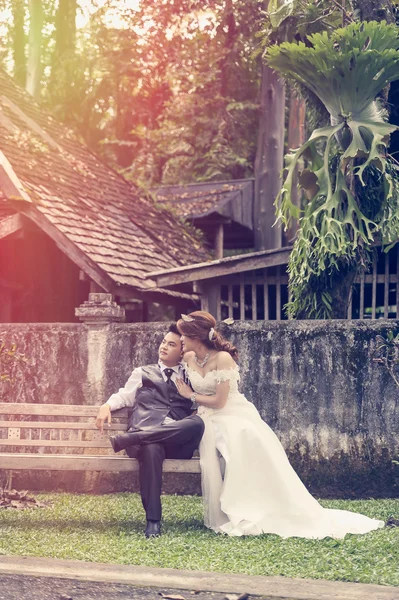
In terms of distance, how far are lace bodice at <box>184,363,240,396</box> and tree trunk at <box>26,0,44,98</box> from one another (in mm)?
15143

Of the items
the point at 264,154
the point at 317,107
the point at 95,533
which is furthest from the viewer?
the point at 264,154

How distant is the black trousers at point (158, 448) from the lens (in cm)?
661

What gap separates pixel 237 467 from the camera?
22.5ft

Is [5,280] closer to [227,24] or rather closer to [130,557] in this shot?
[130,557]

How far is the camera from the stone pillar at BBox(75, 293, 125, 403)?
8930 millimetres

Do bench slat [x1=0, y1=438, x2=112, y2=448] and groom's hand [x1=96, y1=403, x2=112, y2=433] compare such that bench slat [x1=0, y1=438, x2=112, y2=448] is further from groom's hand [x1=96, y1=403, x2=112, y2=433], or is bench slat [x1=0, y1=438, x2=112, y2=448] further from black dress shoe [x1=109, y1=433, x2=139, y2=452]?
black dress shoe [x1=109, y1=433, x2=139, y2=452]

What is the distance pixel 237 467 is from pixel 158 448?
63cm

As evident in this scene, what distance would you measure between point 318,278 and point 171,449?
133 inches

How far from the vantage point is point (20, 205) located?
11.0m

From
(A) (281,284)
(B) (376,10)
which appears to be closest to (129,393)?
(A) (281,284)

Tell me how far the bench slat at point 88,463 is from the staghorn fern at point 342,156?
3.17 m

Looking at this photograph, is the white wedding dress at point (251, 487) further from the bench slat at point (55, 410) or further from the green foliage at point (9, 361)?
the green foliage at point (9, 361)

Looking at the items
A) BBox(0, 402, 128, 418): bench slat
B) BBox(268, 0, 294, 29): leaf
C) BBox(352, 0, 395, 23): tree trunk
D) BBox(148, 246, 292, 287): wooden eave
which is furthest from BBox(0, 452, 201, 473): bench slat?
BBox(268, 0, 294, 29): leaf

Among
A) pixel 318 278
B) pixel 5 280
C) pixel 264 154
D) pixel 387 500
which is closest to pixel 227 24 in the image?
pixel 264 154
